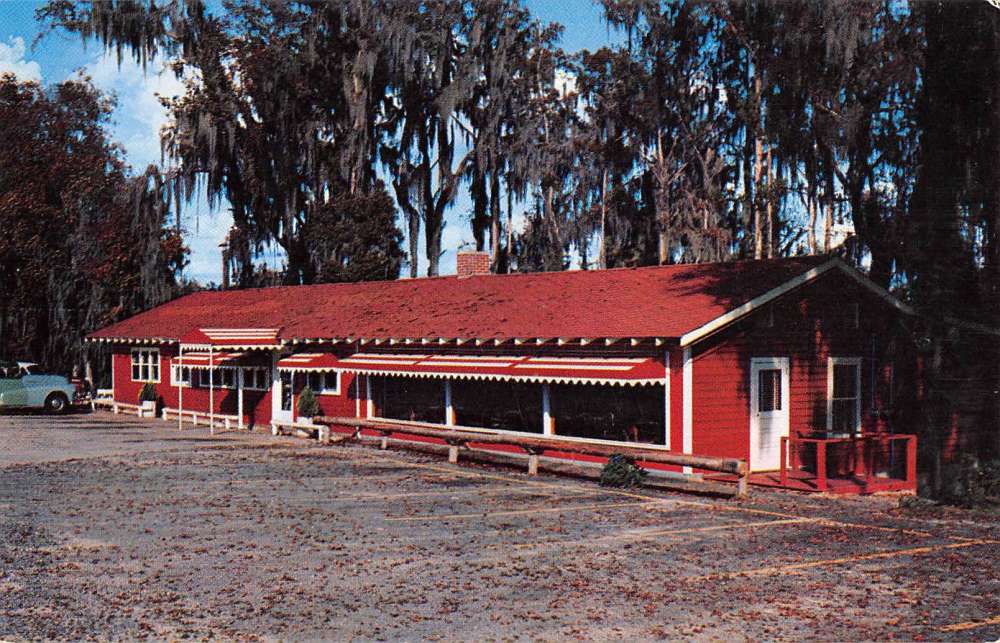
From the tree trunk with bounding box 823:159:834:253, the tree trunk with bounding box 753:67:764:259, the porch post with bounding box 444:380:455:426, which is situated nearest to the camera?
the porch post with bounding box 444:380:455:426

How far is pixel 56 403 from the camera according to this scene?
37062 mm

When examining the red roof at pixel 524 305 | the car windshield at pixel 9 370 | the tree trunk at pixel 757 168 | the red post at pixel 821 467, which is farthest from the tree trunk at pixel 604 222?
the red post at pixel 821 467

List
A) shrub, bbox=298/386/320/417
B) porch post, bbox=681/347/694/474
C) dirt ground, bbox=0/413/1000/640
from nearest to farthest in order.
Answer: dirt ground, bbox=0/413/1000/640
porch post, bbox=681/347/694/474
shrub, bbox=298/386/320/417

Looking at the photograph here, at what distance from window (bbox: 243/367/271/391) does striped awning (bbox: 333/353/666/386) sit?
186 inches

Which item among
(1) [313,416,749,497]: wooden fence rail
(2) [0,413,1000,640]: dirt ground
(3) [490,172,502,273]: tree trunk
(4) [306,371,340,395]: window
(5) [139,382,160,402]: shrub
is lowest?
(2) [0,413,1000,640]: dirt ground

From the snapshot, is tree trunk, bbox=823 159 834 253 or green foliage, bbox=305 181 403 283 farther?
green foliage, bbox=305 181 403 283

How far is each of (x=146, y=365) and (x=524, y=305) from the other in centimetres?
1823

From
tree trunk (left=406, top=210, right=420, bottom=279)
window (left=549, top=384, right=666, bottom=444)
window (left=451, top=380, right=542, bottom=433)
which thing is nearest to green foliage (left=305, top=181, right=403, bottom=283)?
tree trunk (left=406, top=210, right=420, bottom=279)

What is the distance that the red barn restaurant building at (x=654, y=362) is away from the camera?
18969 millimetres

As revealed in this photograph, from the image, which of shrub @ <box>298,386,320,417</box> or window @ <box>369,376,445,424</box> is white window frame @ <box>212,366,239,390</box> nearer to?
shrub @ <box>298,386,320,417</box>

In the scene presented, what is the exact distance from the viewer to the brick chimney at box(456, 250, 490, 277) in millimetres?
30281

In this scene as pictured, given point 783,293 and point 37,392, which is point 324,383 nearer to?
point 783,293

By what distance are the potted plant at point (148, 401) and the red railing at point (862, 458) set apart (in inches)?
900

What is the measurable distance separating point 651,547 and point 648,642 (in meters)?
4.21
